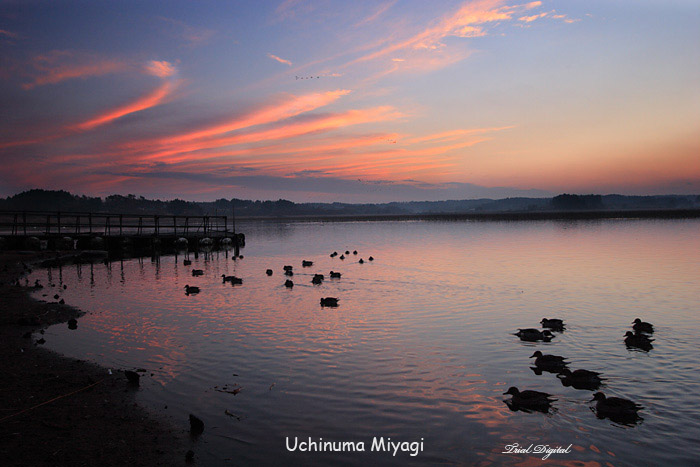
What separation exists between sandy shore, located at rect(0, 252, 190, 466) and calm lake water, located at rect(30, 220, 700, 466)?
592mm

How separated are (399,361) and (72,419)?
27.8ft

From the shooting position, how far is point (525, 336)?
629 inches

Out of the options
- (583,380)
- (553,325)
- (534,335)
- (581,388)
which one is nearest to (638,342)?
(553,325)

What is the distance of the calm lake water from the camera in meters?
8.84

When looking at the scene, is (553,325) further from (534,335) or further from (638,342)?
(638,342)

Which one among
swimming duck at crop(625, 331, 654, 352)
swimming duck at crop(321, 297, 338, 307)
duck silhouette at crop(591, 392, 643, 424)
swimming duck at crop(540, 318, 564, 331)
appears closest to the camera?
duck silhouette at crop(591, 392, 643, 424)

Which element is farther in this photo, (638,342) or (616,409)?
(638,342)

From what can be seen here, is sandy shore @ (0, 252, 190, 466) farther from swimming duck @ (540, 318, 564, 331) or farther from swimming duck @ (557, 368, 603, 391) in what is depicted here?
swimming duck @ (540, 318, 564, 331)

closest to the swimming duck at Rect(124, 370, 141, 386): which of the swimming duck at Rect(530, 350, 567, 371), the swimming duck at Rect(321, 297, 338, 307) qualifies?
the swimming duck at Rect(530, 350, 567, 371)

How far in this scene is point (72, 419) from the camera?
895 centimetres

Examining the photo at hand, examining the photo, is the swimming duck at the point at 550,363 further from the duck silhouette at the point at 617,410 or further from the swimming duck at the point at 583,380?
the duck silhouette at the point at 617,410

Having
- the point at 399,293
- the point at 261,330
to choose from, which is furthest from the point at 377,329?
the point at 399,293

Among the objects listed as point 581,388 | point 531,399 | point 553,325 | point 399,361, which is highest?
point 531,399

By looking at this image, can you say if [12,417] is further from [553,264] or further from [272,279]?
[553,264]
